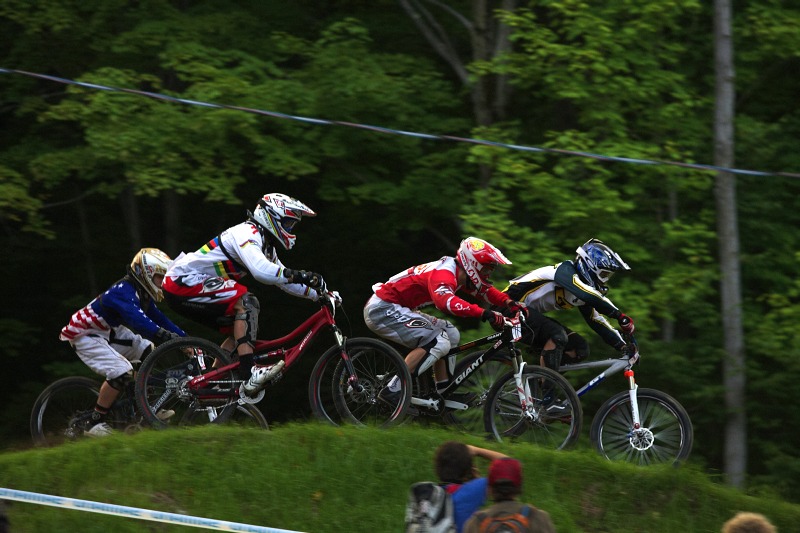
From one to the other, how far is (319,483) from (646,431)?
2857mm

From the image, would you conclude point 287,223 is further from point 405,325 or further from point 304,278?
point 405,325

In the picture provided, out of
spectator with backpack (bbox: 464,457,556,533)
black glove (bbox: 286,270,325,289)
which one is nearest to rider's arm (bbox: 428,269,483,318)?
black glove (bbox: 286,270,325,289)

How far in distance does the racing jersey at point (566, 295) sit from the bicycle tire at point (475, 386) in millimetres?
686

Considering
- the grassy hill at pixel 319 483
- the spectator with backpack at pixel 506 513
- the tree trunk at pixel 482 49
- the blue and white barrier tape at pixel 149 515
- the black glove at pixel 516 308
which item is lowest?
the grassy hill at pixel 319 483

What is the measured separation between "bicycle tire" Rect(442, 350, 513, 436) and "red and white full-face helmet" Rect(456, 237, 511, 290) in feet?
2.33

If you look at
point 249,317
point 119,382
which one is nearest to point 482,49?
point 249,317

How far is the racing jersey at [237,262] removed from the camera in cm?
1010

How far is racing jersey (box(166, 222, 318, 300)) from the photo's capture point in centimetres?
1010

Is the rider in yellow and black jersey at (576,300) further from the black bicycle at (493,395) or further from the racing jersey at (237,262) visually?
the racing jersey at (237,262)

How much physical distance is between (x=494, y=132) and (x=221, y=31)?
14.3 ft

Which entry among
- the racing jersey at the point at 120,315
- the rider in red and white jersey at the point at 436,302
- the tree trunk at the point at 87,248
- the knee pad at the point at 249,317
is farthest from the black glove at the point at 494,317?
the tree trunk at the point at 87,248

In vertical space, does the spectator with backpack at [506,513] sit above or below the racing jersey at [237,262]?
below

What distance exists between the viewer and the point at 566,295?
35.2 feet

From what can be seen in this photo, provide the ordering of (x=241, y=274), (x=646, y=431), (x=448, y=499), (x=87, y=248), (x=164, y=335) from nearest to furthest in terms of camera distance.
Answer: (x=448, y=499), (x=646, y=431), (x=241, y=274), (x=164, y=335), (x=87, y=248)
